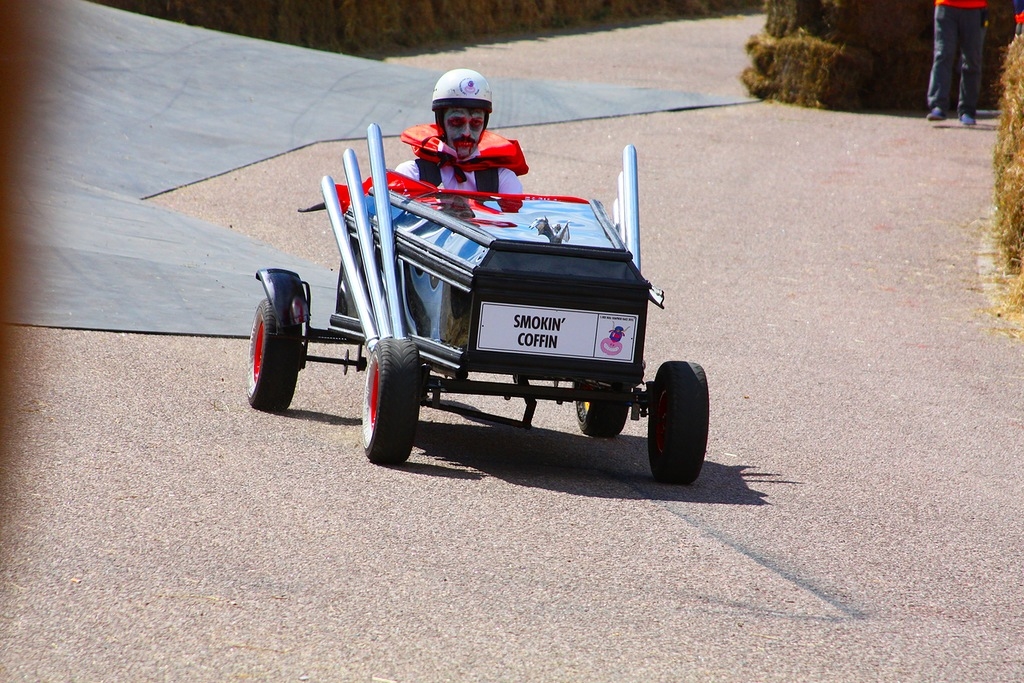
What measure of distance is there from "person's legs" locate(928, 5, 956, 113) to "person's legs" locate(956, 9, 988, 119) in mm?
143

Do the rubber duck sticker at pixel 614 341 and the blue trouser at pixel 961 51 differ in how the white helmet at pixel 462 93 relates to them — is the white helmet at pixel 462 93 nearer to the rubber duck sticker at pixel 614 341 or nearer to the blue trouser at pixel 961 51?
the rubber duck sticker at pixel 614 341

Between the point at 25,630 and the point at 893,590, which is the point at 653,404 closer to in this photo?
the point at 893,590

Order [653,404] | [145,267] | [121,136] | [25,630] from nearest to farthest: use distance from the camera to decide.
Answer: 1. [25,630]
2. [653,404]
3. [145,267]
4. [121,136]

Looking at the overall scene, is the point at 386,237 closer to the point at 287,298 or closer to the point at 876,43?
the point at 287,298

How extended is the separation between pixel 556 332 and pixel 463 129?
6.36ft

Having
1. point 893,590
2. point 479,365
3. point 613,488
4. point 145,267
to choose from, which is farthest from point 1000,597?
point 145,267

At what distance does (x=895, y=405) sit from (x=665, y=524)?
3442 mm

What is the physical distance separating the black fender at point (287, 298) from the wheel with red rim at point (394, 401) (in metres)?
1.21

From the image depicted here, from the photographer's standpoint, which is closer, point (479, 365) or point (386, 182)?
point (479, 365)

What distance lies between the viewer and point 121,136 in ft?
44.6

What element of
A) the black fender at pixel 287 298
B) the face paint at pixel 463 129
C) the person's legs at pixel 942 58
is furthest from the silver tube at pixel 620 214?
the person's legs at pixel 942 58

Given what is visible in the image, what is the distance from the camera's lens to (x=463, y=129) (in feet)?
22.7

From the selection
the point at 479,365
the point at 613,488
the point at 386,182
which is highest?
the point at 386,182

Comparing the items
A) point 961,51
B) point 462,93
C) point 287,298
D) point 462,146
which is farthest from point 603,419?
point 961,51
